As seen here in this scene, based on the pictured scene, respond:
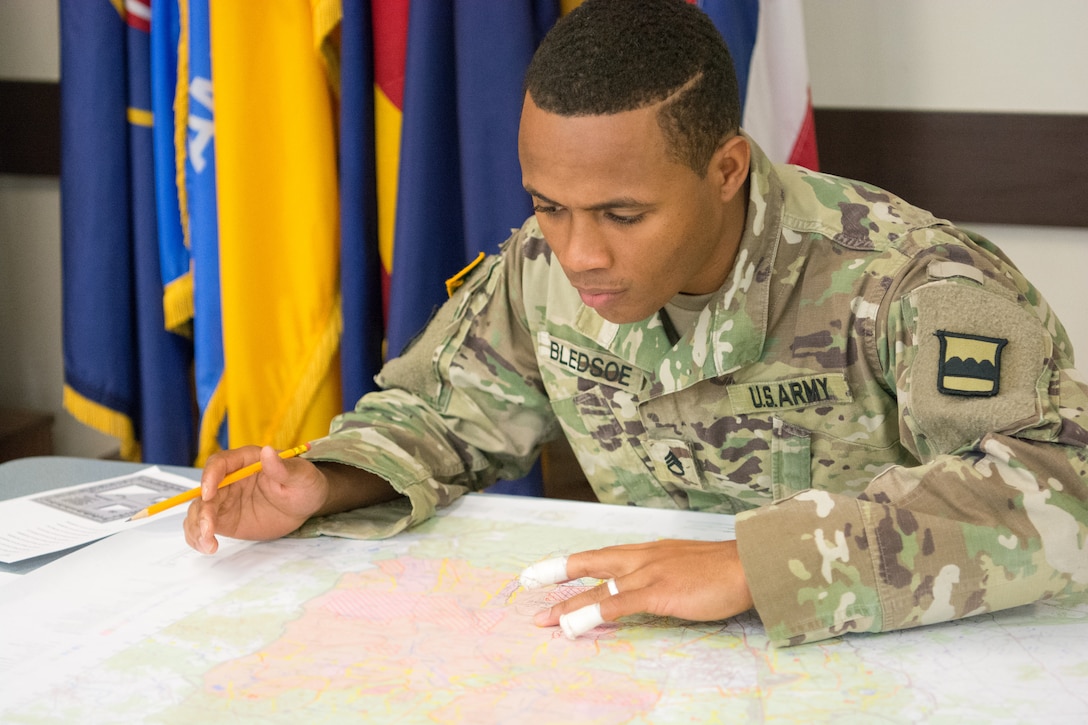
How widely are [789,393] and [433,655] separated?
536mm

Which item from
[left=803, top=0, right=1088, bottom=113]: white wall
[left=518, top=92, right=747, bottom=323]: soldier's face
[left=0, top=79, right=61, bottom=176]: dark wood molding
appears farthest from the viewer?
[left=0, top=79, right=61, bottom=176]: dark wood molding

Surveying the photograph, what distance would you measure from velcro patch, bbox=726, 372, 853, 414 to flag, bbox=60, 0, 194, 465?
149 centimetres

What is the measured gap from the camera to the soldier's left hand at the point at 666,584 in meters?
0.89

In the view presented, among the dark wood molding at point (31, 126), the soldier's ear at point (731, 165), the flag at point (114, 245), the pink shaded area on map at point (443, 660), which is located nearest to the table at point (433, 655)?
the pink shaded area on map at point (443, 660)

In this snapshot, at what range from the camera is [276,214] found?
2.10 m

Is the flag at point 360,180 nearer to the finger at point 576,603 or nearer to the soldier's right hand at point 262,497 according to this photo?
the soldier's right hand at point 262,497

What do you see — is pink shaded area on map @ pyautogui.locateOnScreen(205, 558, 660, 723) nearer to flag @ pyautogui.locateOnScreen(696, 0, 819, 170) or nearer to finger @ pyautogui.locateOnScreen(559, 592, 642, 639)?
finger @ pyautogui.locateOnScreen(559, 592, 642, 639)

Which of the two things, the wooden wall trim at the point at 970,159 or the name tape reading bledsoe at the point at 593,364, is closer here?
the name tape reading bledsoe at the point at 593,364

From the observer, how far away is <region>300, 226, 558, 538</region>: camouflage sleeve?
1.33 metres

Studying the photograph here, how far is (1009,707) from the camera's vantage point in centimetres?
75

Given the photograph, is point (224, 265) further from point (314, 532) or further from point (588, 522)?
point (588, 522)

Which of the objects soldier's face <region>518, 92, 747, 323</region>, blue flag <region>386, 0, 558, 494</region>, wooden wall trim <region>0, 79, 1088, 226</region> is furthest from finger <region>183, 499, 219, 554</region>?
wooden wall trim <region>0, 79, 1088, 226</region>

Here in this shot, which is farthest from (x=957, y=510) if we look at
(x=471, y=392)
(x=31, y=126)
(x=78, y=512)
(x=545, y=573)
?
(x=31, y=126)

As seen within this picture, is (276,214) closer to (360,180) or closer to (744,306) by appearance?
(360,180)
